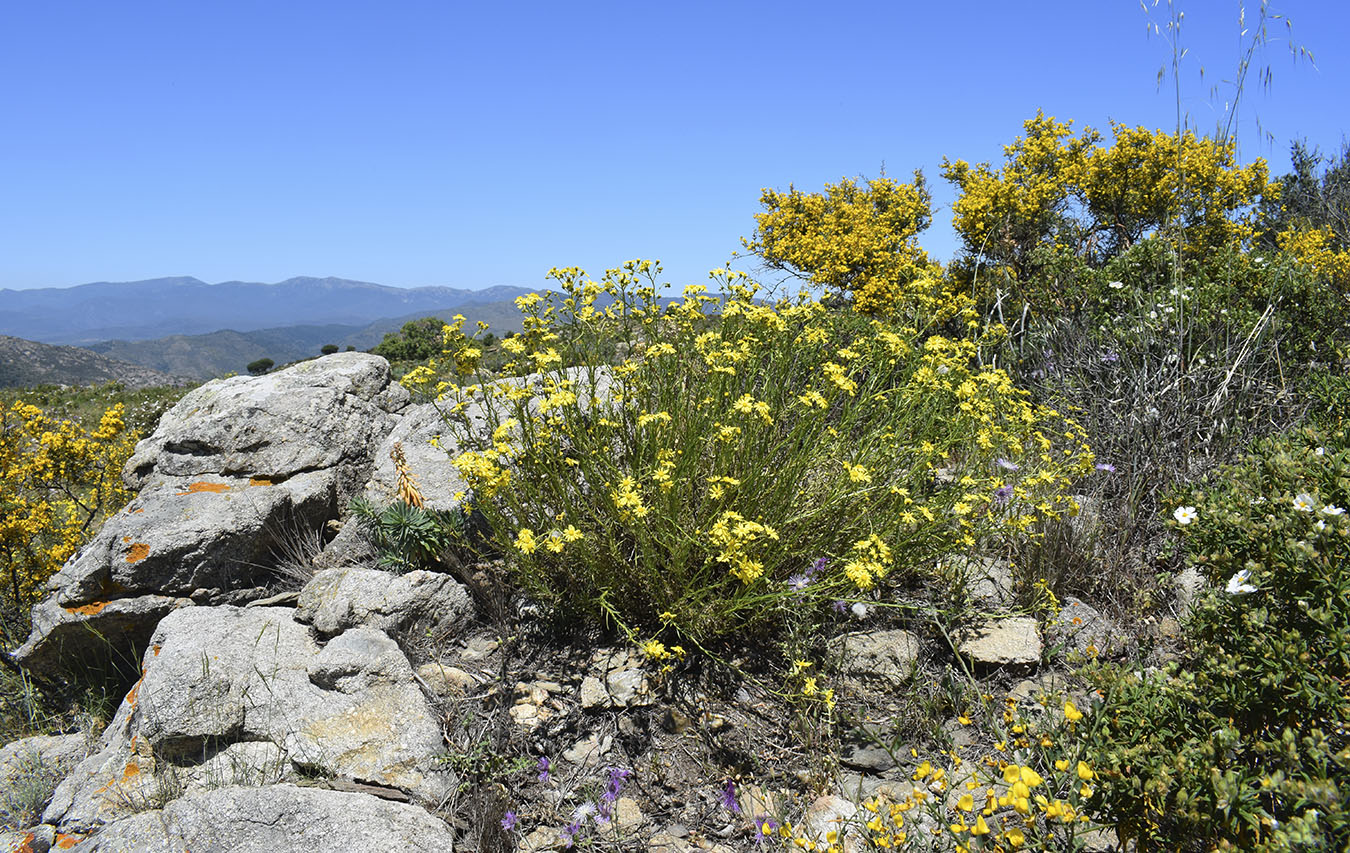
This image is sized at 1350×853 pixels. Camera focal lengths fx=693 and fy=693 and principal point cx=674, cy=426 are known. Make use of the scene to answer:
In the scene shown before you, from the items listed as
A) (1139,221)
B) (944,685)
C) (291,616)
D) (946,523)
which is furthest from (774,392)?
(1139,221)

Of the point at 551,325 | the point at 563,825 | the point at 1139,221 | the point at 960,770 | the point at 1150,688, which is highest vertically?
the point at 1139,221

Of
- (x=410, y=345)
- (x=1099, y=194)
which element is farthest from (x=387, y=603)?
(x=410, y=345)

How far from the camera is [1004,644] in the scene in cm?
299

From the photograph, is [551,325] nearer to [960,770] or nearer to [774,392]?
[774,392]

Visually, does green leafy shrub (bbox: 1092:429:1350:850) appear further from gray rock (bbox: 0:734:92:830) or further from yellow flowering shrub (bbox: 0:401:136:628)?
yellow flowering shrub (bbox: 0:401:136:628)

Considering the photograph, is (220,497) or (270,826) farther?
(220,497)

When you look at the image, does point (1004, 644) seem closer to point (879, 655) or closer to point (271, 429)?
point (879, 655)

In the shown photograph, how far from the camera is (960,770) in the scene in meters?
2.57

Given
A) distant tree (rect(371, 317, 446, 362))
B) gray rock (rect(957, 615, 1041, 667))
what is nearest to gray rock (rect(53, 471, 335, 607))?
gray rock (rect(957, 615, 1041, 667))

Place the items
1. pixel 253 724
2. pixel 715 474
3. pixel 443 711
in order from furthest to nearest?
pixel 715 474, pixel 443 711, pixel 253 724

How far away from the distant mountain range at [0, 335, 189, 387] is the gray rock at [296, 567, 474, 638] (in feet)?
265

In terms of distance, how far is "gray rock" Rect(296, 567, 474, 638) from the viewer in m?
3.34

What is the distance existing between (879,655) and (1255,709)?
55.9 inches

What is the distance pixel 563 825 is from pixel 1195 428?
4.11 metres
